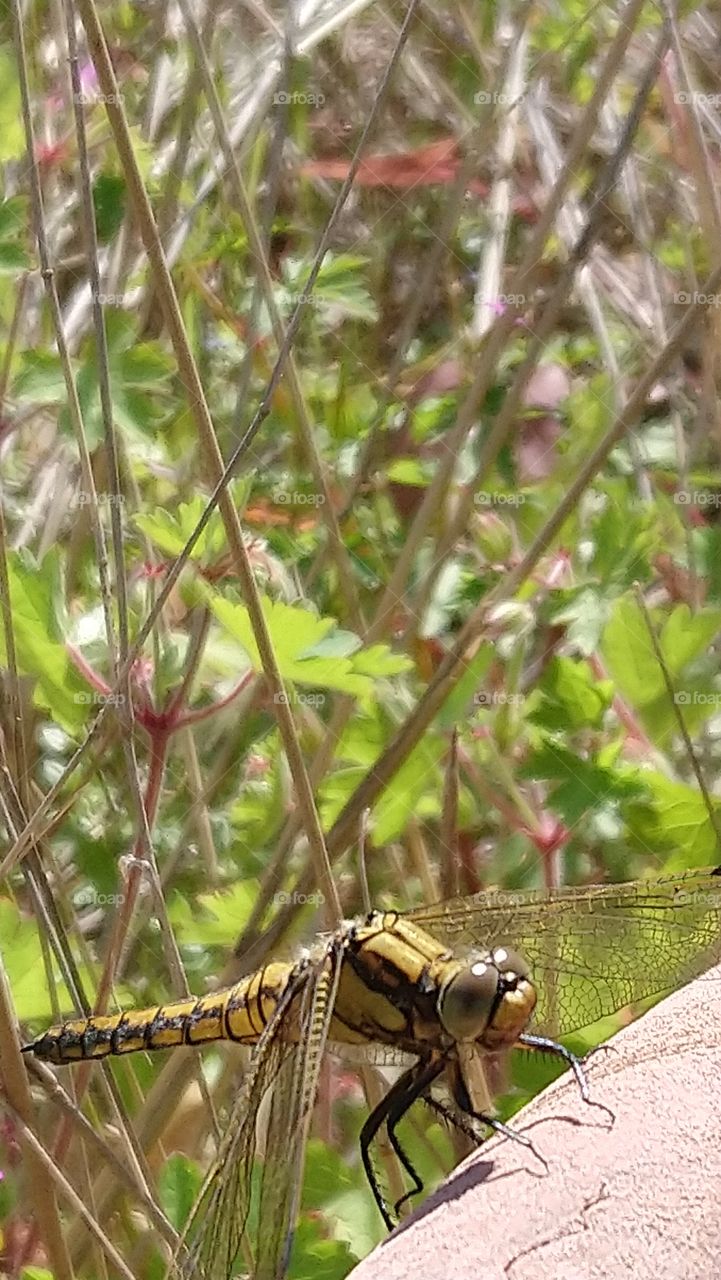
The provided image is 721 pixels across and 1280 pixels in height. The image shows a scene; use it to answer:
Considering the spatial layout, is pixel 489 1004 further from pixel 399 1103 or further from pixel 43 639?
pixel 43 639

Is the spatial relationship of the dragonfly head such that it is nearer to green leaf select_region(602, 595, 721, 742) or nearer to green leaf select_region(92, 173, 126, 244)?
green leaf select_region(602, 595, 721, 742)

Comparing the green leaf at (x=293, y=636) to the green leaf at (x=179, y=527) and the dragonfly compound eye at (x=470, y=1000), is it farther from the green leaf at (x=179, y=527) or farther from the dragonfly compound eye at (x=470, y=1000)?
the dragonfly compound eye at (x=470, y=1000)

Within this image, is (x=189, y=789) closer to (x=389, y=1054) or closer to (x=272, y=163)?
(x=389, y=1054)

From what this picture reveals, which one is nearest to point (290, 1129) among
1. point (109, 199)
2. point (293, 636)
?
point (293, 636)

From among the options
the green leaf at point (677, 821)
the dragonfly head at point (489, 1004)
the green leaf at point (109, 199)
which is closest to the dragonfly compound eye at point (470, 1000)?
the dragonfly head at point (489, 1004)

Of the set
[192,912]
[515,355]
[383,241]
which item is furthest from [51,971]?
[383,241]

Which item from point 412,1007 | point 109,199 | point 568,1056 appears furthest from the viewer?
point 109,199

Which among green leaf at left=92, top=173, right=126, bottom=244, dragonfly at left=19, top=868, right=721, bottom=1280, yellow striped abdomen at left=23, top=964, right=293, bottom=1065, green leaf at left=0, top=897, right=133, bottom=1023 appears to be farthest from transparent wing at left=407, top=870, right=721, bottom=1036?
green leaf at left=92, top=173, right=126, bottom=244
